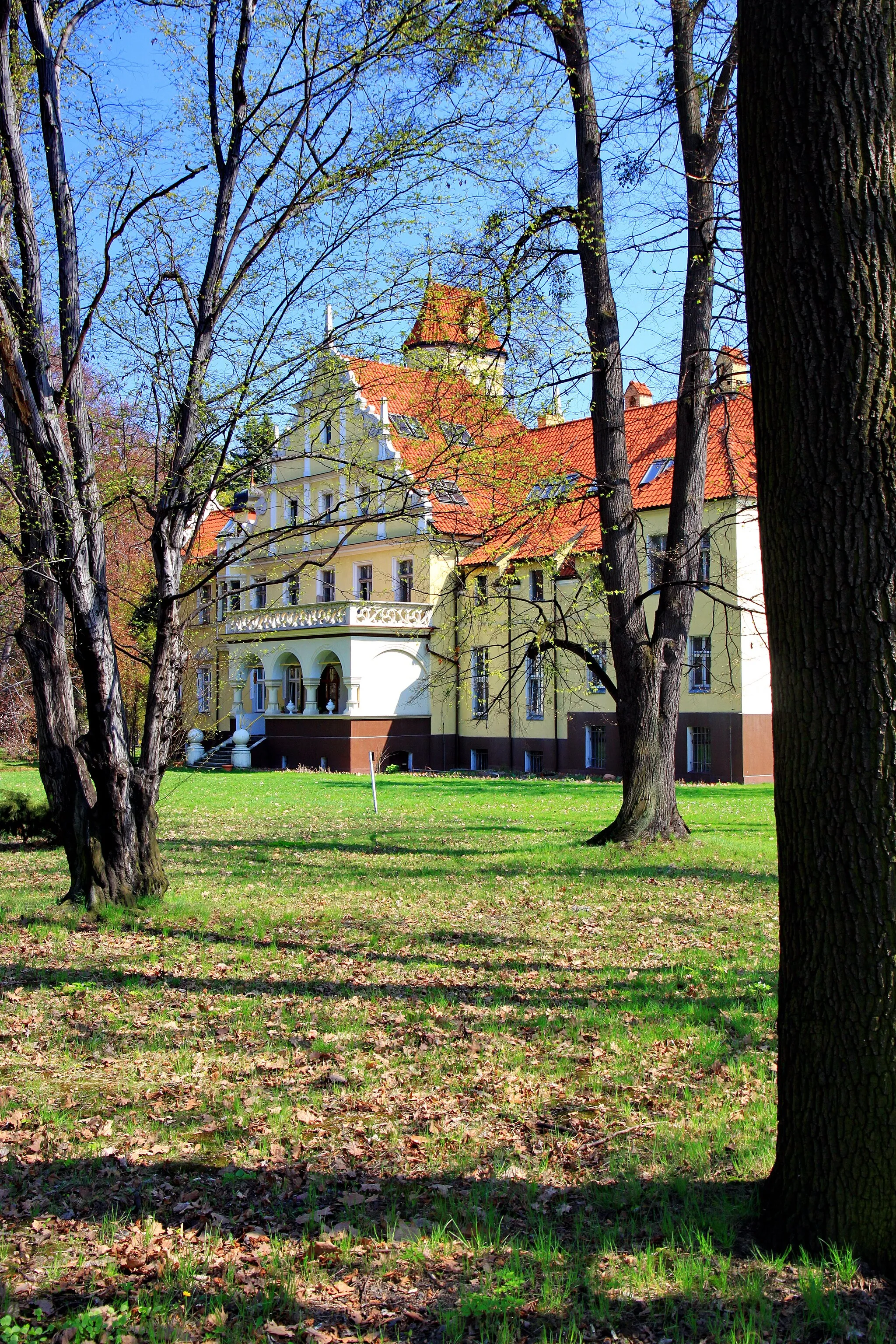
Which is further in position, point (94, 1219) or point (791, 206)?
point (94, 1219)

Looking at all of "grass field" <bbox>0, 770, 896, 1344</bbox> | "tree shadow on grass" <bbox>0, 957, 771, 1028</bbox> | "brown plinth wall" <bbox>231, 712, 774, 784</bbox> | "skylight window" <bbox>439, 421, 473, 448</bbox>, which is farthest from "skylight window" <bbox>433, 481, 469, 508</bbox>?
"brown plinth wall" <bbox>231, 712, 774, 784</bbox>

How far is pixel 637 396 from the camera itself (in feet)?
124

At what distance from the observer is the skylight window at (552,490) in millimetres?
11742

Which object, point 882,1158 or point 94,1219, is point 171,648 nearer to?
point 94,1219

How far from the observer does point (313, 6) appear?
8.79 metres

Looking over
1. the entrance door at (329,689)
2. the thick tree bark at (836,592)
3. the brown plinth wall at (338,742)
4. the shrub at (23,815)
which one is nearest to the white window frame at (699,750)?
the brown plinth wall at (338,742)

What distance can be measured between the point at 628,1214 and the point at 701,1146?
2.08ft

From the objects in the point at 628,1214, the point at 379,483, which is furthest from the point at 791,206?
the point at 379,483

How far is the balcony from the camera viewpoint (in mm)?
35156

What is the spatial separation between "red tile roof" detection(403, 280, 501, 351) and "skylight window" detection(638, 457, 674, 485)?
19201mm

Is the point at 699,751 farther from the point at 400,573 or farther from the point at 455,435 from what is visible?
the point at 455,435

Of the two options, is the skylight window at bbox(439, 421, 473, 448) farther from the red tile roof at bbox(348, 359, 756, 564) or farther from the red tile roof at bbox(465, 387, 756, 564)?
the red tile roof at bbox(465, 387, 756, 564)

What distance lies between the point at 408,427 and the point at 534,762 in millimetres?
24588

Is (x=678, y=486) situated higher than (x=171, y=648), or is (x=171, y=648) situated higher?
(x=678, y=486)
